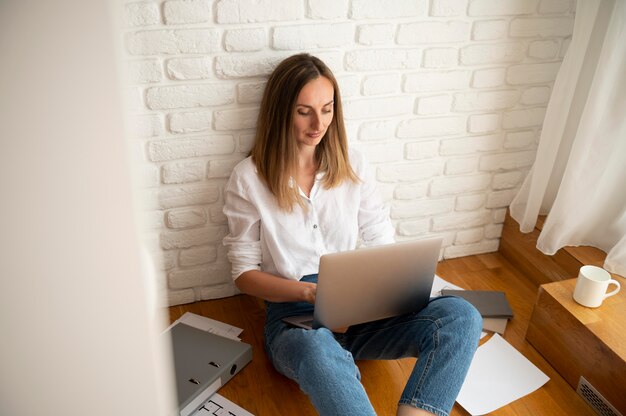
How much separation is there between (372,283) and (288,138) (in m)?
0.49

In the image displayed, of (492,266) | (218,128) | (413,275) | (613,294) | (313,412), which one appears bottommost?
(313,412)

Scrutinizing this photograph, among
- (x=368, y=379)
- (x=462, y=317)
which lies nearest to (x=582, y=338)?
(x=462, y=317)

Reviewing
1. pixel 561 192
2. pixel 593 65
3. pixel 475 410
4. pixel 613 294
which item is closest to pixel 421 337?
pixel 475 410

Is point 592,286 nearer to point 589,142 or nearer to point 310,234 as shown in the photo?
point 589,142

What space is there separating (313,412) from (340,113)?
892 millimetres

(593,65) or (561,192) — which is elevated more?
(593,65)

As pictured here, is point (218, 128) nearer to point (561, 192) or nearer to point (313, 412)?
point (313, 412)

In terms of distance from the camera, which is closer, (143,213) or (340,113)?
(143,213)

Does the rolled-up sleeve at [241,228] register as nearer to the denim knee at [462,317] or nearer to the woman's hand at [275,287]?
the woman's hand at [275,287]

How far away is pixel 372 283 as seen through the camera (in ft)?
4.55

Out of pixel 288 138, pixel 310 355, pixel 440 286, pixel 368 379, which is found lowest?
pixel 368 379

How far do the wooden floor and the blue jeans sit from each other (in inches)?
3.6

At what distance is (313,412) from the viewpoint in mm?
1537

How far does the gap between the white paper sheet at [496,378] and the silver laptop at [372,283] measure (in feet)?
1.08
